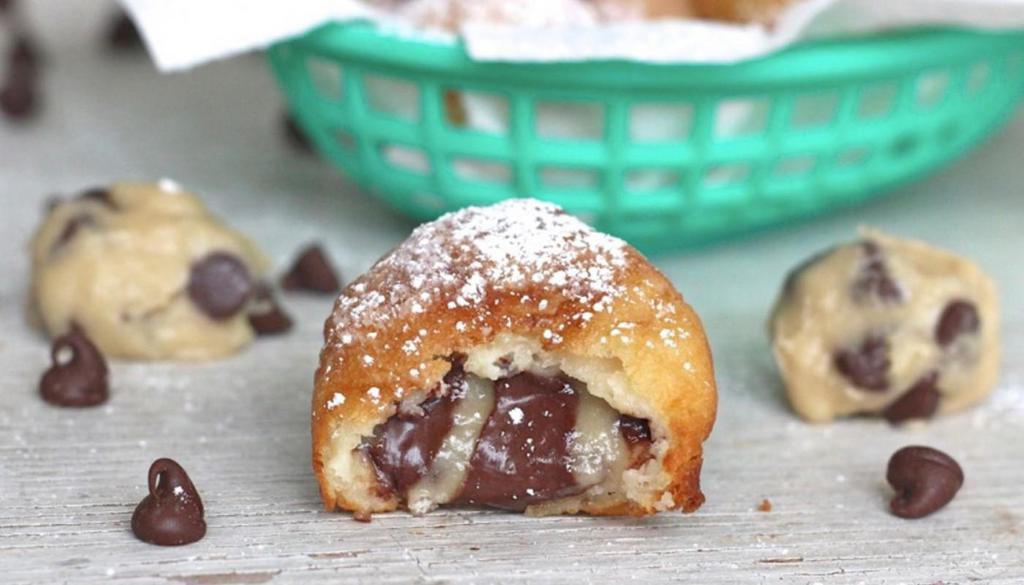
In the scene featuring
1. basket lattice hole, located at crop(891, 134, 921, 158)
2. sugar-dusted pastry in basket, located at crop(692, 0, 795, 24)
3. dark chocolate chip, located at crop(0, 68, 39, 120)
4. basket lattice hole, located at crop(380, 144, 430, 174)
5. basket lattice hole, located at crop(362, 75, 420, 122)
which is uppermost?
sugar-dusted pastry in basket, located at crop(692, 0, 795, 24)

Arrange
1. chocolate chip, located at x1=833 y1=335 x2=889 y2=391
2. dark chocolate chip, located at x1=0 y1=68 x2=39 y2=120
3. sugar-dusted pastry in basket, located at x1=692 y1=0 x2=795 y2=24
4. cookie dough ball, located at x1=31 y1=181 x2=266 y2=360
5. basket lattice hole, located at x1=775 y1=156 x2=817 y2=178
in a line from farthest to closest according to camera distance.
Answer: dark chocolate chip, located at x1=0 y1=68 x2=39 y2=120 → basket lattice hole, located at x1=775 y1=156 x2=817 y2=178 → sugar-dusted pastry in basket, located at x1=692 y1=0 x2=795 y2=24 → cookie dough ball, located at x1=31 y1=181 x2=266 y2=360 → chocolate chip, located at x1=833 y1=335 x2=889 y2=391

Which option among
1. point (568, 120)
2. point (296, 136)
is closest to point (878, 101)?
point (568, 120)

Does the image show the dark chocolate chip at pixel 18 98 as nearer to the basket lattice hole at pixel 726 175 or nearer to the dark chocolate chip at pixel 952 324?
the basket lattice hole at pixel 726 175

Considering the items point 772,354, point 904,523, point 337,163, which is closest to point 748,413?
point 772,354

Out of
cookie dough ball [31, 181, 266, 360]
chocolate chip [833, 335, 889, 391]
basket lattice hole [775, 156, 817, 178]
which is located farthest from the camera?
basket lattice hole [775, 156, 817, 178]

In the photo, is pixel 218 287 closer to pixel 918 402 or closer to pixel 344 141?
pixel 344 141

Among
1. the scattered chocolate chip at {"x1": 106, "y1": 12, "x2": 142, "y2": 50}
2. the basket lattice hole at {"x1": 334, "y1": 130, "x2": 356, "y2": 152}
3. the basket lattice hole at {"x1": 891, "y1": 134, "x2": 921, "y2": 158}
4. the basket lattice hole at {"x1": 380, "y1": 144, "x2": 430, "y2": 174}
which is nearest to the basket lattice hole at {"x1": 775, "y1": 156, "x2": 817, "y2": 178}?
the basket lattice hole at {"x1": 891, "y1": 134, "x2": 921, "y2": 158}

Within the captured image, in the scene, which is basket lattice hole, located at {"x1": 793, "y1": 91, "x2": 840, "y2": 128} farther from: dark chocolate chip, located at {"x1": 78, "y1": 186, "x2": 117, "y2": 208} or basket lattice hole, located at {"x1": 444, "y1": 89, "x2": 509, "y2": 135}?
dark chocolate chip, located at {"x1": 78, "y1": 186, "x2": 117, "y2": 208}
